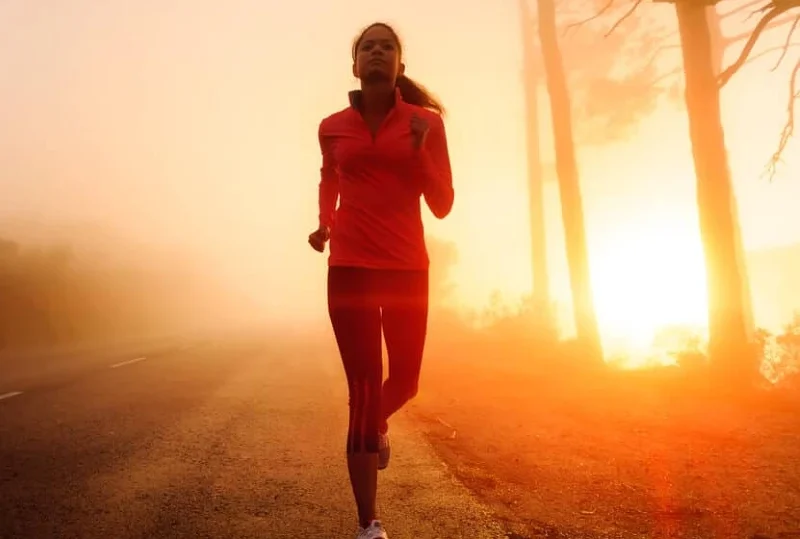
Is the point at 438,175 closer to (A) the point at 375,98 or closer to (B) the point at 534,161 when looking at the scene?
(A) the point at 375,98

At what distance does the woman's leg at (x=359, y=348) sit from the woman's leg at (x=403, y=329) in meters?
0.11

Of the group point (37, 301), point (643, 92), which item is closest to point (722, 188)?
point (643, 92)

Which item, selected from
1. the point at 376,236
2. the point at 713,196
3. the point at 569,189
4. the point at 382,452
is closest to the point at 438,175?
the point at 376,236

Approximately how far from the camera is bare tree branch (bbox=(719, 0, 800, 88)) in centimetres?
770

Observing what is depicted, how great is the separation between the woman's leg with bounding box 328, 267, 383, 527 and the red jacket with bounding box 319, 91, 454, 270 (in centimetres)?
10

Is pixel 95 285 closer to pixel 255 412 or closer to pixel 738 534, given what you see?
pixel 255 412

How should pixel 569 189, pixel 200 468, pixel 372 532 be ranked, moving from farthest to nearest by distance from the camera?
pixel 569 189
pixel 200 468
pixel 372 532

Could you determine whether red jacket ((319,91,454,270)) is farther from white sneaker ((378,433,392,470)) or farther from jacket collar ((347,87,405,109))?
white sneaker ((378,433,392,470))

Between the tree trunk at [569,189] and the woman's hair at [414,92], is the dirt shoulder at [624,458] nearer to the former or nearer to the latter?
the woman's hair at [414,92]

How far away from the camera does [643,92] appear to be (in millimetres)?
15836

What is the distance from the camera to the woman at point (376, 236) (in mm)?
2643

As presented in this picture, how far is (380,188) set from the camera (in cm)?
272

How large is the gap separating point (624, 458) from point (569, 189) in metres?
9.49

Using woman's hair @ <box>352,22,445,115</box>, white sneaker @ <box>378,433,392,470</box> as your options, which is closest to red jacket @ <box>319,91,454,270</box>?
woman's hair @ <box>352,22,445,115</box>
